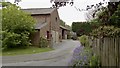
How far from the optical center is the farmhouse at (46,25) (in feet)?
108

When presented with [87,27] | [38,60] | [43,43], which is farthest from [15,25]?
[38,60]

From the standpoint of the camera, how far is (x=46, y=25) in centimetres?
3584

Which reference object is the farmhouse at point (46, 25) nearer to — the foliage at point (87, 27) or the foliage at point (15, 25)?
the foliage at point (15, 25)

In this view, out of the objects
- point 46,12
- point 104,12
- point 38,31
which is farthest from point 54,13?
point 104,12

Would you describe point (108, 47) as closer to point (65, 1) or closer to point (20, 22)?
point (65, 1)

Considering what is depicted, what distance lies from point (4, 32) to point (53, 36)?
13.3m

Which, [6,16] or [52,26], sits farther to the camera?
[52,26]

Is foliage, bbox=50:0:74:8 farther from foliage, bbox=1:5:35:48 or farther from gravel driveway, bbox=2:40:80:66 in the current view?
foliage, bbox=1:5:35:48

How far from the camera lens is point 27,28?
98.8 feet

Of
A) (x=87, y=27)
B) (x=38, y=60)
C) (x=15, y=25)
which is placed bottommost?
(x=38, y=60)

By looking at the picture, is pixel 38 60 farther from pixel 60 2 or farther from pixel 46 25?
pixel 46 25

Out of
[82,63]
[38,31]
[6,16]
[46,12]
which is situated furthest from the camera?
[46,12]

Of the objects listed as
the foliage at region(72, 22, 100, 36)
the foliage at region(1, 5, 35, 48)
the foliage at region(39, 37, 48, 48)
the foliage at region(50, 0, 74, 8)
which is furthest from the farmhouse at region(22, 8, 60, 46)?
the foliage at region(50, 0, 74, 8)

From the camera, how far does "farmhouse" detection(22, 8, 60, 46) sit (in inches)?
1295
